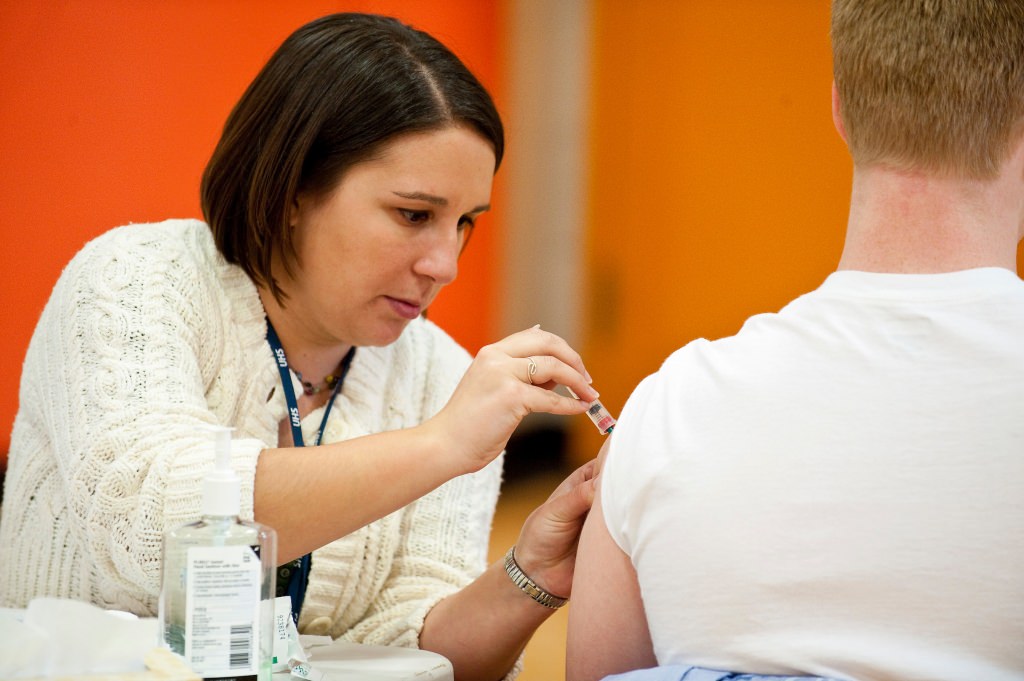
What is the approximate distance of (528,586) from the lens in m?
1.51

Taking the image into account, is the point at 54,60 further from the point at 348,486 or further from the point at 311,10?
the point at 348,486

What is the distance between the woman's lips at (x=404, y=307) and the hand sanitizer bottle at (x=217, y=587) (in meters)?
0.68

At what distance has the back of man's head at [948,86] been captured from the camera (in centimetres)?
97

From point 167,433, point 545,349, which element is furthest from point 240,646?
point 545,349

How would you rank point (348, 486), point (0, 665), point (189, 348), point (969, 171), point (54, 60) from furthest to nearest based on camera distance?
1. point (54, 60)
2. point (189, 348)
3. point (348, 486)
4. point (969, 171)
5. point (0, 665)

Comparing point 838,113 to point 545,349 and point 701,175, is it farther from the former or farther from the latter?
point 701,175

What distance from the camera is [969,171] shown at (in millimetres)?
982

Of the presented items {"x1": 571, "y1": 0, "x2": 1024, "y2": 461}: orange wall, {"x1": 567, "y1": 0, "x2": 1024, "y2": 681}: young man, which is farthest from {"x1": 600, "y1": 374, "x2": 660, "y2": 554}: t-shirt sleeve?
{"x1": 571, "y1": 0, "x2": 1024, "y2": 461}: orange wall

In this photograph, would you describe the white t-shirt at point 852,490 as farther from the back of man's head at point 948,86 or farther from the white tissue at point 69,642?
the white tissue at point 69,642

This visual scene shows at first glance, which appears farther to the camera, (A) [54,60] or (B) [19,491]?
(A) [54,60]

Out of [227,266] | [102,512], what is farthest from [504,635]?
[227,266]

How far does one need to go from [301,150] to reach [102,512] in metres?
0.59

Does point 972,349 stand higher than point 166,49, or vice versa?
point 166,49

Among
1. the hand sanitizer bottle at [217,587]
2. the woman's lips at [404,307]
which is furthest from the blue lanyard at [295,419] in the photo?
the hand sanitizer bottle at [217,587]
